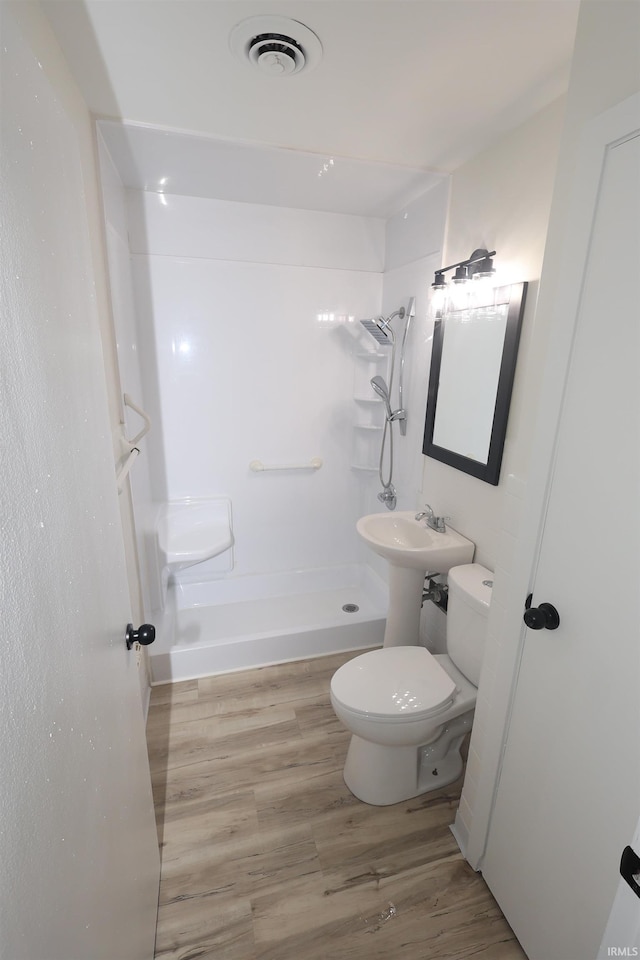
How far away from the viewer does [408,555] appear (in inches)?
74.2

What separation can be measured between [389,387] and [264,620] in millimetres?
→ 1624

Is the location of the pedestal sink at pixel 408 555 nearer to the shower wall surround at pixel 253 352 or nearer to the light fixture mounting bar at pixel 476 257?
the shower wall surround at pixel 253 352

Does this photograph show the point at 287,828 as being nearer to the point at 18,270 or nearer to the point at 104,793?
the point at 104,793

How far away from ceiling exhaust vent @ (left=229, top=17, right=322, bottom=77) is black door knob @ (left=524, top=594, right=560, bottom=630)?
1.59m

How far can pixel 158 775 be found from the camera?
1.80 m

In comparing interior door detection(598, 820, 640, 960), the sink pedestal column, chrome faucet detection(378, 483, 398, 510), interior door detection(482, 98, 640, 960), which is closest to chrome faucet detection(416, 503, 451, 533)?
the sink pedestal column

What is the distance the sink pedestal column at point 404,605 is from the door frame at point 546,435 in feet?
2.50

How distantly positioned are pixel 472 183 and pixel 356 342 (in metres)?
1.12

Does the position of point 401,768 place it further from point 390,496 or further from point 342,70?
point 342,70

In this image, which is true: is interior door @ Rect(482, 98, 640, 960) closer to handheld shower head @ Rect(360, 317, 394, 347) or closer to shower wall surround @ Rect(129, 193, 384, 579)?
handheld shower head @ Rect(360, 317, 394, 347)

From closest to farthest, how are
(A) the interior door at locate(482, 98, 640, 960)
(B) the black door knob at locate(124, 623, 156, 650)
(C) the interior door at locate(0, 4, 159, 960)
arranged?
(C) the interior door at locate(0, 4, 159, 960) < (A) the interior door at locate(482, 98, 640, 960) < (B) the black door knob at locate(124, 623, 156, 650)

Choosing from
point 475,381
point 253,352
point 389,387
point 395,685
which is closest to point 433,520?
point 475,381

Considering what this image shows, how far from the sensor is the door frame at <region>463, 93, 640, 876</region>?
2.99 ft

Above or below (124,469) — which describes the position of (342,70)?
above
